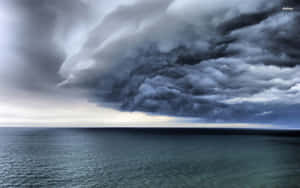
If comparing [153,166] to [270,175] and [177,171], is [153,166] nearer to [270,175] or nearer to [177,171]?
→ [177,171]

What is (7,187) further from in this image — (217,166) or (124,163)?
(217,166)

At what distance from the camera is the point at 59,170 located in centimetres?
5503

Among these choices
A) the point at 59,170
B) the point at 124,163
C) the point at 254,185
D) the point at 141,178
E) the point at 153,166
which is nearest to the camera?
the point at 254,185

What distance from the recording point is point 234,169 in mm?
55062

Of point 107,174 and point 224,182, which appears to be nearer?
point 224,182

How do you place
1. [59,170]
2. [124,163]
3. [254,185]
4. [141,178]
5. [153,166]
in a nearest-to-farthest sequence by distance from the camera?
[254,185]
[141,178]
[59,170]
[153,166]
[124,163]

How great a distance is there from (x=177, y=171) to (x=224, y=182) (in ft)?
46.3

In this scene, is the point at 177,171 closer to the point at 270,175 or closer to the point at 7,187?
the point at 270,175

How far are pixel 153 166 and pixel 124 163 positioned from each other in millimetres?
11068

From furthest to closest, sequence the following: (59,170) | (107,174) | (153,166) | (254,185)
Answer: (153,166) → (59,170) → (107,174) → (254,185)

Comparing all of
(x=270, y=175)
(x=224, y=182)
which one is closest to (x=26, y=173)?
(x=224, y=182)

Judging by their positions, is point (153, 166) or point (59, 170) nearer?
point (59, 170)

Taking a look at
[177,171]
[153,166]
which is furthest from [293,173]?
[153,166]

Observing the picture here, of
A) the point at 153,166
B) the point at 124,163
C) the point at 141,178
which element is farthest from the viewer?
the point at 124,163
